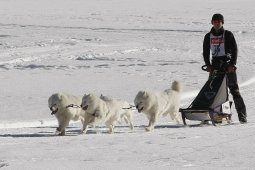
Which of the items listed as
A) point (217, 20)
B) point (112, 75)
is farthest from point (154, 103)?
point (112, 75)

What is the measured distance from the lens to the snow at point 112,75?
4.10 meters

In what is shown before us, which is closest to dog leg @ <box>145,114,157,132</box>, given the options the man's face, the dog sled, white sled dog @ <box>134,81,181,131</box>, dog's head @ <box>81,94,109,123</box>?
white sled dog @ <box>134,81,181,131</box>

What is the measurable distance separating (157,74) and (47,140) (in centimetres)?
655

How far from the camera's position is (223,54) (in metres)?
6.16

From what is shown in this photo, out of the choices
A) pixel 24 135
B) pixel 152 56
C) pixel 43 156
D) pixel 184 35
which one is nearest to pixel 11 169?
pixel 43 156

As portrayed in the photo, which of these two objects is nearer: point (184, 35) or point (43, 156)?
point (43, 156)

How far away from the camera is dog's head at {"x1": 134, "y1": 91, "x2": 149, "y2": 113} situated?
5.80 metres

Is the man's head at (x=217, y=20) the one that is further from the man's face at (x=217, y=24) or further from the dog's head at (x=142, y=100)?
the dog's head at (x=142, y=100)

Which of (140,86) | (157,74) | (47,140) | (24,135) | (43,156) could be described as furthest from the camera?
(157,74)

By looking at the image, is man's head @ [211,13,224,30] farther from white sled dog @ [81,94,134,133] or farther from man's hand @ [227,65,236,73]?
white sled dog @ [81,94,134,133]

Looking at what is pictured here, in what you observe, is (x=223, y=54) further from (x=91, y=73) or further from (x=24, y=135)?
(x=91, y=73)

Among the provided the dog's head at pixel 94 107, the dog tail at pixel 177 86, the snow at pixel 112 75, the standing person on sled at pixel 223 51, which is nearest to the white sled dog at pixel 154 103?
the dog tail at pixel 177 86

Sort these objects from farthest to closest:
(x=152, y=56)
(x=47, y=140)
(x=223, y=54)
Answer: (x=152, y=56), (x=223, y=54), (x=47, y=140)

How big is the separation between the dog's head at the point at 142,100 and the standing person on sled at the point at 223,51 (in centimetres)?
89
